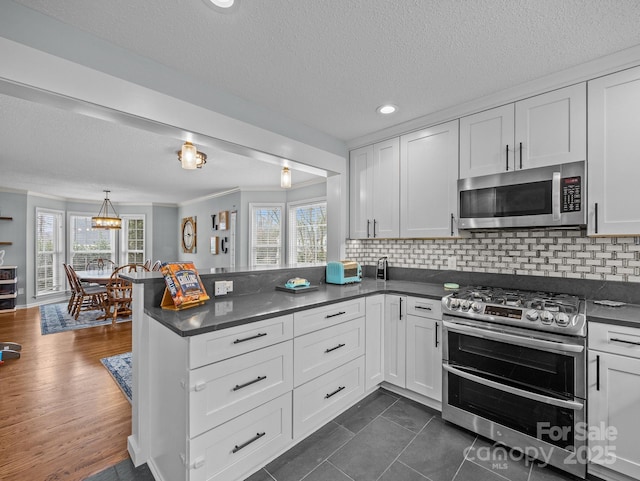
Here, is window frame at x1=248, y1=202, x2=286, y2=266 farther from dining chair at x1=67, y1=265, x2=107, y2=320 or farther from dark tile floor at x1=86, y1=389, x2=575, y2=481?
dark tile floor at x1=86, y1=389, x2=575, y2=481

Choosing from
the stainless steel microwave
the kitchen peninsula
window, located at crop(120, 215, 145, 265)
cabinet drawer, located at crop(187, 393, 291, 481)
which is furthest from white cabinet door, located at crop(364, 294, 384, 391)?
window, located at crop(120, 215, 145, 265)

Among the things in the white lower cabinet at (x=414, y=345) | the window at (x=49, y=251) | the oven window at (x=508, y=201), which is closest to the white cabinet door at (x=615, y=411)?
the white lower cabinet at (x=414, y=345)

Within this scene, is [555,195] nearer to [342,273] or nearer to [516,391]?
[516,391]

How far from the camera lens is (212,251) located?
701 cm

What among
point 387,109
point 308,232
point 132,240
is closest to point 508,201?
point 387,109

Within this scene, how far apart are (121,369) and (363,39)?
371 centimetres

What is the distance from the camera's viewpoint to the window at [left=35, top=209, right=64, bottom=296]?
21.4 feet

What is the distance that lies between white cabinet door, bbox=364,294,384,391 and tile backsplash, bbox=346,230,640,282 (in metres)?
0.76

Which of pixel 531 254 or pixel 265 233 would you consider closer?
pixel 531 254

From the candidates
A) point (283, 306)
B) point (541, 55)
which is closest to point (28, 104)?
point (283, 306)

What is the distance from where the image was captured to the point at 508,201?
2.21 metres

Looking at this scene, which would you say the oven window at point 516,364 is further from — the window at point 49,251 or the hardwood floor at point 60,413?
the window at point 49,251

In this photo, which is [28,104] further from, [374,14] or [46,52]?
[374,14]

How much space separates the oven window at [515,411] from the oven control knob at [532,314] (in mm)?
496
